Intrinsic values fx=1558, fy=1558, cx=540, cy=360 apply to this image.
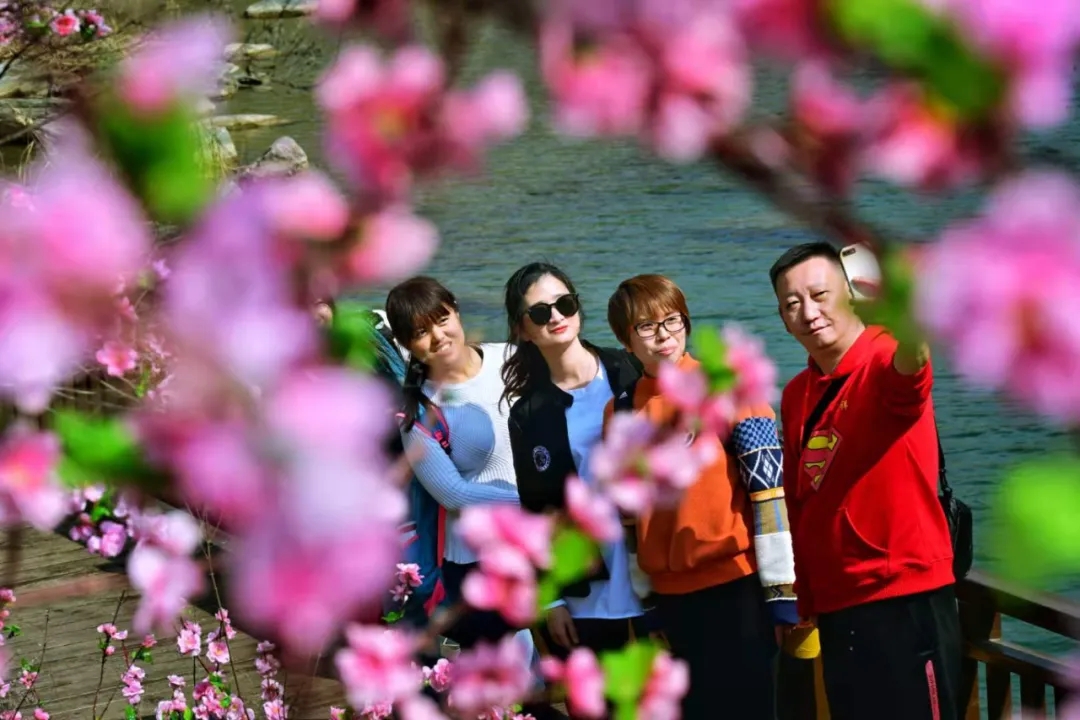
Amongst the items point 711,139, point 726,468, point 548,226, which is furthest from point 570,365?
point 548,226

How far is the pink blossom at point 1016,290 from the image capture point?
0.53 m

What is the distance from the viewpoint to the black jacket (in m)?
4.14

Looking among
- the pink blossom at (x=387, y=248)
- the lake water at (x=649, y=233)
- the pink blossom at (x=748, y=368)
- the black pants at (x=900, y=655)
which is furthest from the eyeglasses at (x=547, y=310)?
the lake water at (x=649, y=233)

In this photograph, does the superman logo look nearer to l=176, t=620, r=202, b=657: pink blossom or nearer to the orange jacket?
the orange jacket

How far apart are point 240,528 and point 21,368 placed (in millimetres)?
106

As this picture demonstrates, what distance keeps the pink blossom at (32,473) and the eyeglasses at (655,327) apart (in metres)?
3.24

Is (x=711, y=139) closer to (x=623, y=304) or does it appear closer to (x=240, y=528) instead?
(x=240, y=528)

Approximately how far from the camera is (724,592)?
3924 millimetres

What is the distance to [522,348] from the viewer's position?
4.39m

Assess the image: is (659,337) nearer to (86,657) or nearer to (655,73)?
(86,657)

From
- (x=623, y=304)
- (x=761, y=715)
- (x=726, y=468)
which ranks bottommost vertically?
(x=761, y=715)

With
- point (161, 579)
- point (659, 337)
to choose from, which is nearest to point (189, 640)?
point (659, 337)

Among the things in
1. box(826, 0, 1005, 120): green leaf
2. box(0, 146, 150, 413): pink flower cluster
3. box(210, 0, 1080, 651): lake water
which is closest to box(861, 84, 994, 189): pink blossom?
box(826, 0, 1005, 120): green leaf

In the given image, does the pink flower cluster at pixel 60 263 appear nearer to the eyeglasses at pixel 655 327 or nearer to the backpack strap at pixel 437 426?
the eyeglasses at pixel 655 327
